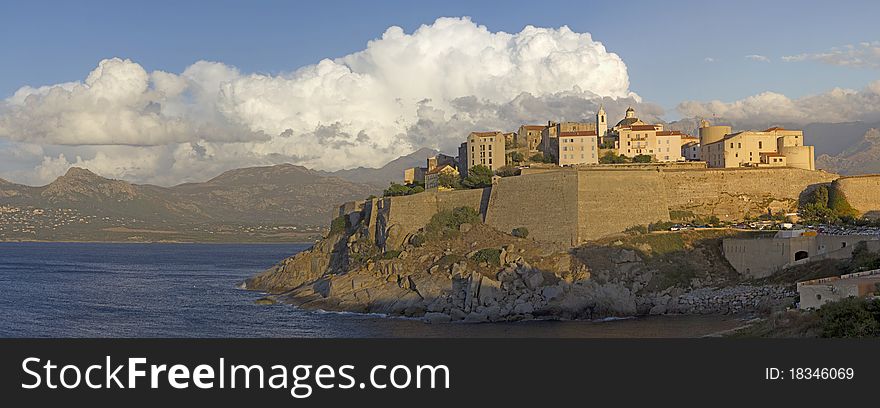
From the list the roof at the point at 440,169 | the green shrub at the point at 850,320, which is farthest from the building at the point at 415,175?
the green shrub at the point at 850,320

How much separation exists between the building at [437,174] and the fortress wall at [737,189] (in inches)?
672

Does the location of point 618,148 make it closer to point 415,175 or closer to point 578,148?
point 578,148

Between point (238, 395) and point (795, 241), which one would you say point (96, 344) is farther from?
point (795, 241)

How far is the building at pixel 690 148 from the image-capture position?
6531 cm

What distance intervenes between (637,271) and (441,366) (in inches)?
1305

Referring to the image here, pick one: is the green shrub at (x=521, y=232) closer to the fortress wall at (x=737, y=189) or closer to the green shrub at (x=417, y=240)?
the green shrub at (x=417, y=240)

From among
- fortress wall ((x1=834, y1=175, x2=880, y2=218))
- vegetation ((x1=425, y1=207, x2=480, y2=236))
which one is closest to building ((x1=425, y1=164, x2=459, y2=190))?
vegetation ((x1=425, y1=207, x2=480, y2=236))

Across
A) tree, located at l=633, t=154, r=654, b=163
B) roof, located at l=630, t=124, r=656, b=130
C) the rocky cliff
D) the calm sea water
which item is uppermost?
roof, located at l=630, t=124, r=656, b=130

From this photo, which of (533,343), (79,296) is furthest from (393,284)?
(533,343)

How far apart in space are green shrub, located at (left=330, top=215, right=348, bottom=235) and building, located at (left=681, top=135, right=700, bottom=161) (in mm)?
24759

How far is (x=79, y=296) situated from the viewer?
6269 centimetres

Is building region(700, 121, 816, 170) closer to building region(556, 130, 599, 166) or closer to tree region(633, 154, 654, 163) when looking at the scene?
tree region(633, 154, 654, 163)

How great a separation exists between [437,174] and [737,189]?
71.2 feet

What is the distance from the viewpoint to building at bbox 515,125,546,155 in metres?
70.5
